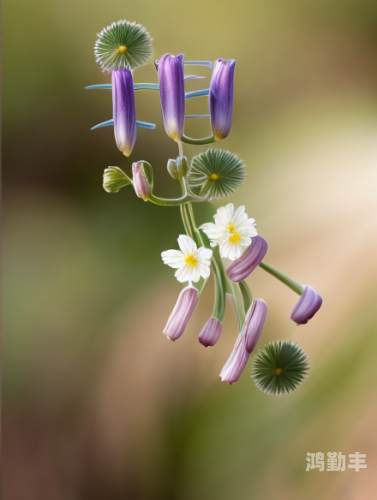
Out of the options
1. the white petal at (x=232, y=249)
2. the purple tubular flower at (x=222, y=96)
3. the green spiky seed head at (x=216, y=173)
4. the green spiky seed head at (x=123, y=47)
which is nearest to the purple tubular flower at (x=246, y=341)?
the white petal at (x=232, y=249)

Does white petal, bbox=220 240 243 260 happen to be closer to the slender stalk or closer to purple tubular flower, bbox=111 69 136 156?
the slender stalk

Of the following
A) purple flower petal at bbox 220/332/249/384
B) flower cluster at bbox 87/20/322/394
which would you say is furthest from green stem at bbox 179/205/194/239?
purple flower petal at bbox 220/332/249/384

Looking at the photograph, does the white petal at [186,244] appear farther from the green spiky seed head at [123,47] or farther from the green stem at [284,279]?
the green spiky seed head at [123,47]

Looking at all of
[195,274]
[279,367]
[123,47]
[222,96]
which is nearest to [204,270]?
[195,274]

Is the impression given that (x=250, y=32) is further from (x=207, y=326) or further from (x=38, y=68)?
(x=207, y=326)

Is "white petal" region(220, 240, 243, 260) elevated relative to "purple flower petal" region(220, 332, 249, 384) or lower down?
elevated

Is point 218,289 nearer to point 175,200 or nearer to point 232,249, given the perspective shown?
point 232,249
